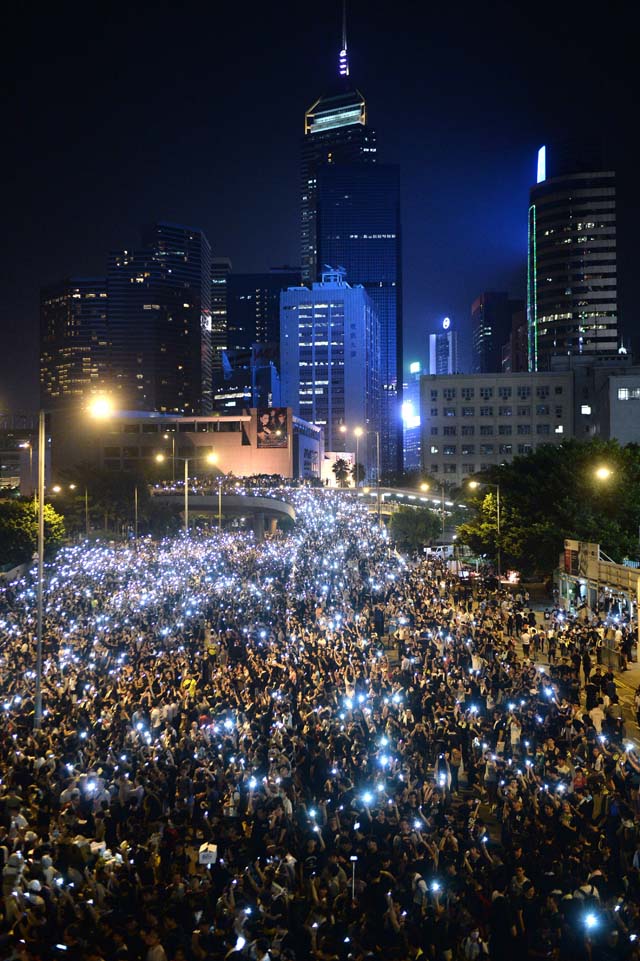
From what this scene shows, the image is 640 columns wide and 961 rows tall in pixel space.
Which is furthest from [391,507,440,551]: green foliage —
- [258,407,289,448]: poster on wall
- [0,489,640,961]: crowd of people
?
[258,407,289,448]: poster on wall

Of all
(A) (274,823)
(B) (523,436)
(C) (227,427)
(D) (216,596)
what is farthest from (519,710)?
(C) (227,427)

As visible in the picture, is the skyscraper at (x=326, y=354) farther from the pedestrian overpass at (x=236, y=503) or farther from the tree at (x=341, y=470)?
the pedestrian overpass at (x=236, y=503)

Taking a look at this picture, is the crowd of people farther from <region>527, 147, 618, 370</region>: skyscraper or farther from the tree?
<region>527, 147, 618, 370</region>: skyscraper

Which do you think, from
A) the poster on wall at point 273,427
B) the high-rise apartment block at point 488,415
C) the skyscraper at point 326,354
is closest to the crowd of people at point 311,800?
the high-rise apartment block at point 488,415

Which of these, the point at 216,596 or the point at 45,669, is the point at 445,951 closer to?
the point at 45,669

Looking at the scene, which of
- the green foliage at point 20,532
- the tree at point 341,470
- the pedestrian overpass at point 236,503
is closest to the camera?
the green foliage at point 20,532

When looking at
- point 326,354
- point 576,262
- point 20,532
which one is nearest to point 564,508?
point 20,532
